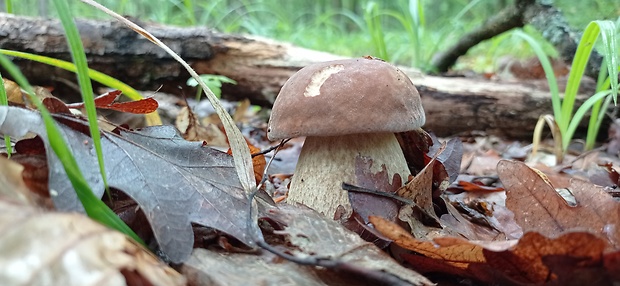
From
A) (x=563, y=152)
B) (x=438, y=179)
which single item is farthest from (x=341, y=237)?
(x=563, y=152)

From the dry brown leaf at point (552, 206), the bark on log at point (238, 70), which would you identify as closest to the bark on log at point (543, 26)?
the bark on log at point (238, 70)

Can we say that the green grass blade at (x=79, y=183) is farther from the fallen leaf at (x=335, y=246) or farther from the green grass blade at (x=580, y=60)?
the green grass blade at (x=580, y=60)

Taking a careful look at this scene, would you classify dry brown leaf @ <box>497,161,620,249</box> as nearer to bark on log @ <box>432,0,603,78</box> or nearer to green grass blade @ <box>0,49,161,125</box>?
green grass blade @ <box>0,49,161,125</box>

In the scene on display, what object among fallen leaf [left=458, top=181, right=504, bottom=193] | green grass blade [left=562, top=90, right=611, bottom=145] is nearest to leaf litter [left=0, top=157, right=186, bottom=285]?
fallen leaf [left=458, top=181, right=504, bottom=193]

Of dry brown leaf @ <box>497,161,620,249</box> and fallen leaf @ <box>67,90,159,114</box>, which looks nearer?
dry brown leaf @ <box>497,161,620,249</box>

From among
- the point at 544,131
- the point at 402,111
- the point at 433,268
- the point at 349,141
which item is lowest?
the point at 544,131

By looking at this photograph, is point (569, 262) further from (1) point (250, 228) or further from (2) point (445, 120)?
(2) point (445, 120)

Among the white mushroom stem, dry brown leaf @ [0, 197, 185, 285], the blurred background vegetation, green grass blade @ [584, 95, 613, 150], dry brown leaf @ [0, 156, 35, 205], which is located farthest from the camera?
the blurred background vegetation
